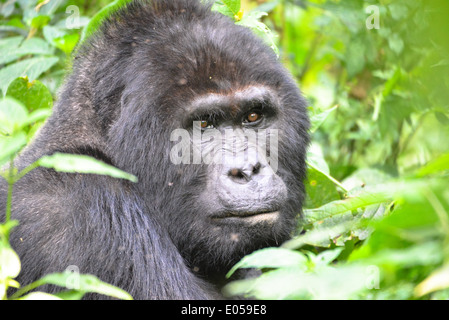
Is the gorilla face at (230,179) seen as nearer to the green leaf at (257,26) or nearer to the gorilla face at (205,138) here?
the gorilla face at (205,138)

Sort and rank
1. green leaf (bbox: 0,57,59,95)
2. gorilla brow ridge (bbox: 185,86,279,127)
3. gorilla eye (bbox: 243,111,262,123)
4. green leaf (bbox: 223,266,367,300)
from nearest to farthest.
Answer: green leaf (bbox: 223,266,367,300) < gorilla brow ridge (bbox: 185,86,279,127) < gorilla eye (bbox: 243,111,262,123) < green leaf (bbox: 0,57,59,95)

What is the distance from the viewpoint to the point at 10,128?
71.2 inches

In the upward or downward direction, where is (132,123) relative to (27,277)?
upward

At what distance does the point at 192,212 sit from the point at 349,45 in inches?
118

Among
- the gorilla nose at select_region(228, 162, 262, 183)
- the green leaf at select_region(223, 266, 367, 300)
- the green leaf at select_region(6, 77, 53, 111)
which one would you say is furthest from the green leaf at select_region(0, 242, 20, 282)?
the green leaf at select_region(6, 77, 53, 111)

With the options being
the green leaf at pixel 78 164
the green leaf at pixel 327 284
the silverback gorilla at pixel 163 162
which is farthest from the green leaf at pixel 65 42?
the green leaf at pixel 327 284

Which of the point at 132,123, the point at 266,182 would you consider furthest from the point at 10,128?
the point at 266,182

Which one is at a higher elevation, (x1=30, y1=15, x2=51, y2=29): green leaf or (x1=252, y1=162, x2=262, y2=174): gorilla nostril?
(x1=252, y1=162, x2=262, y2=174): gorilla nostril

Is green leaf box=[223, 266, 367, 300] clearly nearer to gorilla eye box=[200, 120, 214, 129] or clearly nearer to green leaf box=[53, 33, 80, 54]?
gorilla eye box=[200, 120, 214, 129]

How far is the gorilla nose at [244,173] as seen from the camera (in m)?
2.77

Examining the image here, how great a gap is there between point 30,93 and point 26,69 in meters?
0.32

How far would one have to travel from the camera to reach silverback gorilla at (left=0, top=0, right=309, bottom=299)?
2586 millimetres

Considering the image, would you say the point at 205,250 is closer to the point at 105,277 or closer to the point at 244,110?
the point at 105,277

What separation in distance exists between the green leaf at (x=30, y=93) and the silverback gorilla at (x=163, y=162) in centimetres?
60
